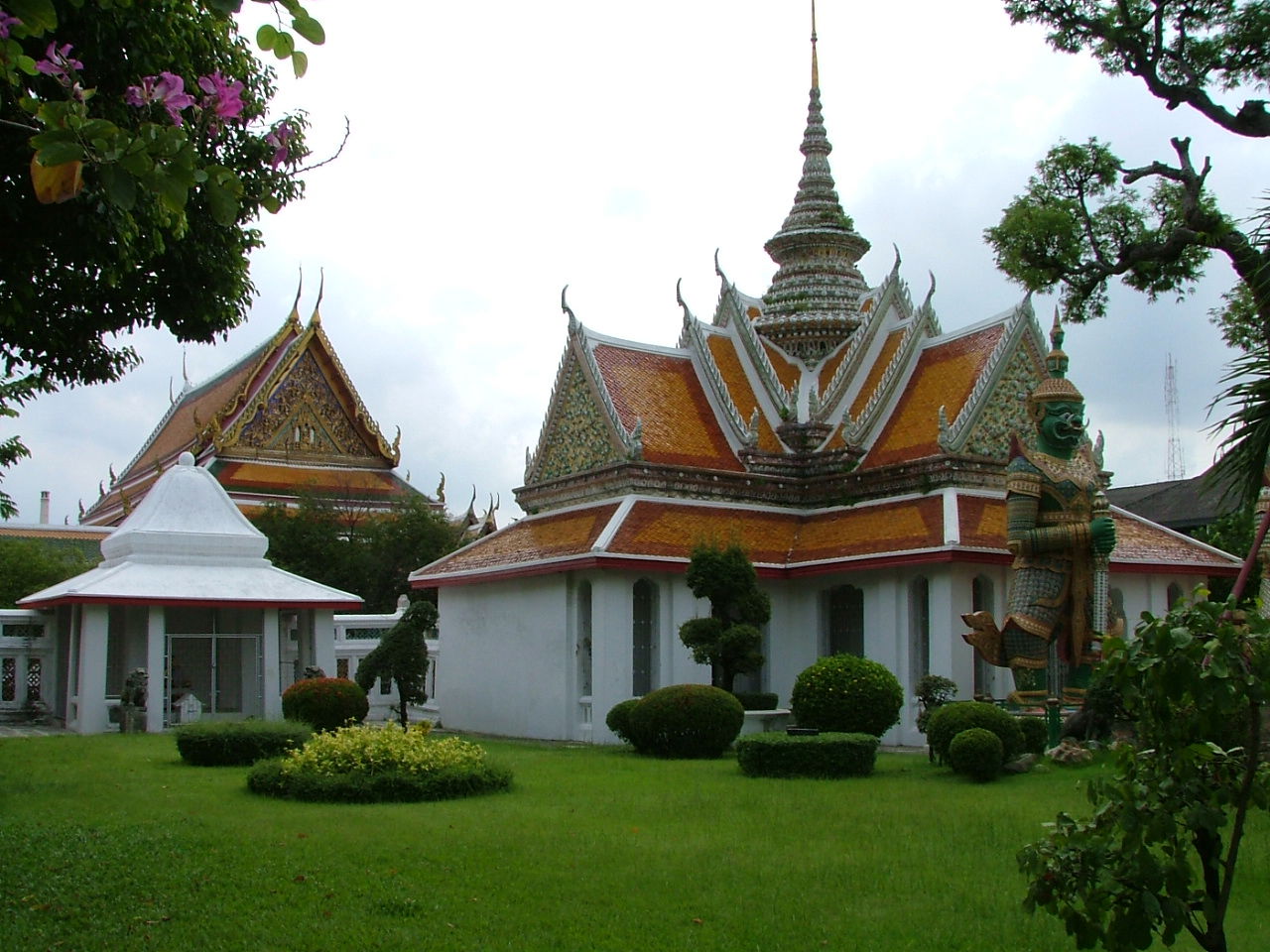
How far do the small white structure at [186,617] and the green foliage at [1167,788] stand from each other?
59.8 feet

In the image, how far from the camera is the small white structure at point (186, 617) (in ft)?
69.9

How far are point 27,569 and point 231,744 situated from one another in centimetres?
2160

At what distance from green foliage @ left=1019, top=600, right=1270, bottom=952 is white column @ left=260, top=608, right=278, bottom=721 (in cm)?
1847

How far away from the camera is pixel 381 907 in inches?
302

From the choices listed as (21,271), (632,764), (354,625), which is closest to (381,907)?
(21,271)

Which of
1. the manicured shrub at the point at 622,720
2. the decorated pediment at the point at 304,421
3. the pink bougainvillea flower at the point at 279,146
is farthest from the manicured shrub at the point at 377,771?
the decorated pediment at the point at 304,421

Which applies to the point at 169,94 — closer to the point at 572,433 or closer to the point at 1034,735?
the point at 1034,735

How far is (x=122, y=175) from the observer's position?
154 inches

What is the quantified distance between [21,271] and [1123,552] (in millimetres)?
15973

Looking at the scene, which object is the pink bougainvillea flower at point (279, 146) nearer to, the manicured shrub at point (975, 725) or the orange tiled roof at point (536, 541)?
the manicured shrub at point (975, 725)

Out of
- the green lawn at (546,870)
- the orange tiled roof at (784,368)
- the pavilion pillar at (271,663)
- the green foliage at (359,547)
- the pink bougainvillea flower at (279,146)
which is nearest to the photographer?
the pink bougainvillea flower at (279,146)

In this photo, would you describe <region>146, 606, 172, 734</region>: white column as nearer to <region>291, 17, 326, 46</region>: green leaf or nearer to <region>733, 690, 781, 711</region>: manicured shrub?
<region>733, 690, 781, 711</region>: manicured shrub

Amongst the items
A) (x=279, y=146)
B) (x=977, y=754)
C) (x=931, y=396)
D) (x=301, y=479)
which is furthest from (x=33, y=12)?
(x=301, y=479)

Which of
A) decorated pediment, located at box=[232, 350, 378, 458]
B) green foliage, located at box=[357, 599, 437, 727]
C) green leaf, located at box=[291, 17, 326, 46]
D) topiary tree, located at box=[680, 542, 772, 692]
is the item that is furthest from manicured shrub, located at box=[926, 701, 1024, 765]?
decorated pediment, located at box=[232, 350, 378, 458]
